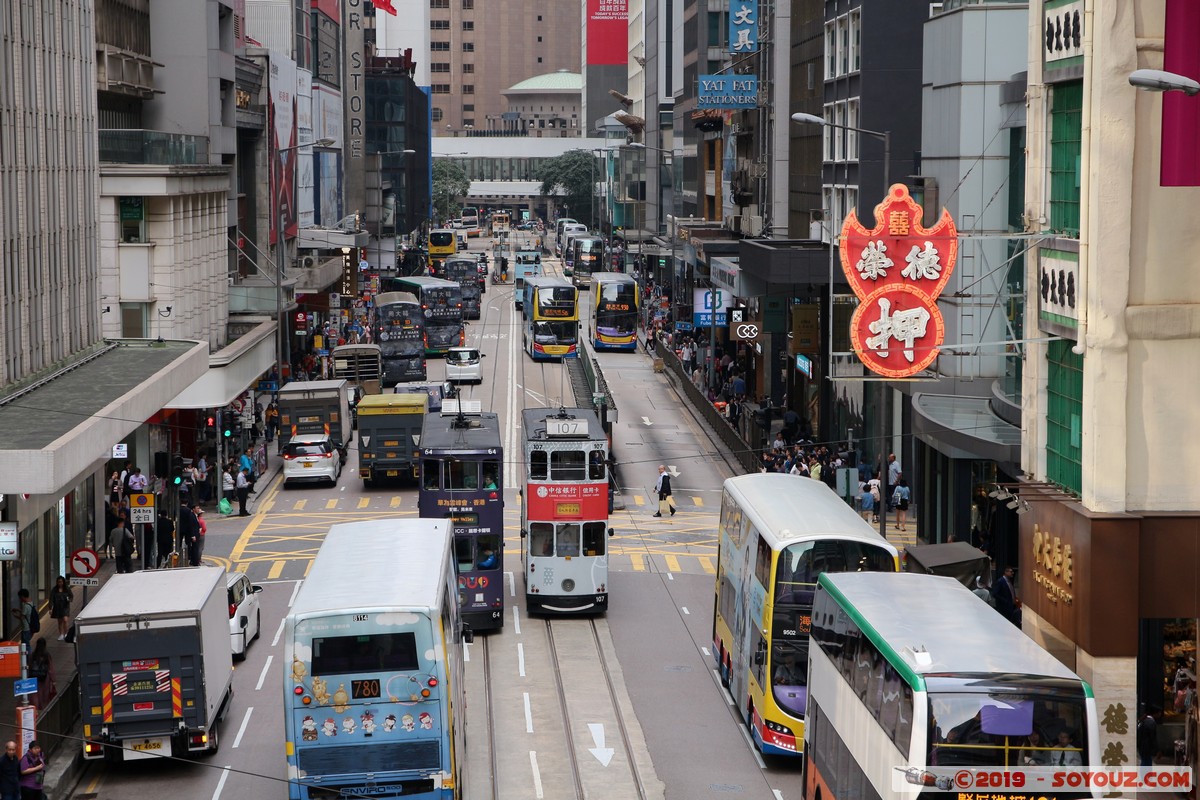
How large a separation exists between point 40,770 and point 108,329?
27.8 metres

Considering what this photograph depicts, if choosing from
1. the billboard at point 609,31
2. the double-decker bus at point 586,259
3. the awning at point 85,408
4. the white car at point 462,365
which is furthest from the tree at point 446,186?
the awning at point 85,408

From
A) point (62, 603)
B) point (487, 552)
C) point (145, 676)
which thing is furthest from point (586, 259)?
point (145, 676)

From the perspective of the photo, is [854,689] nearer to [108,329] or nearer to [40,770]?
[40,770]

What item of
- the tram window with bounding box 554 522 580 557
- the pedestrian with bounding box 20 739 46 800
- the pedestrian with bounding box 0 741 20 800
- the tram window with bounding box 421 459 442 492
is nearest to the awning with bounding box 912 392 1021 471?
the tram window with bounding box 554 522 580 557

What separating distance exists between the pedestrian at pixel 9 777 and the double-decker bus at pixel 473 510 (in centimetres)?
1160

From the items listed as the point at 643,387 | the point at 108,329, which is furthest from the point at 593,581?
the point at 643,387

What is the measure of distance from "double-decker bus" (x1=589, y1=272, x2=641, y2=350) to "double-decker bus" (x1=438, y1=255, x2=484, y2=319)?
14.8m

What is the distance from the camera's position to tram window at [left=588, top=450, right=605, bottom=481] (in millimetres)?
31469

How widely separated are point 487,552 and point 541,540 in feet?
4.78

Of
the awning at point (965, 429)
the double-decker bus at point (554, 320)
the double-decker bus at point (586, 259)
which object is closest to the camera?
the awning at point (965, 429)

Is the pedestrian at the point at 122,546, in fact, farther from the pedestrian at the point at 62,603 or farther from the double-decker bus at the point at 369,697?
the double-decker bus at the point at 369,697

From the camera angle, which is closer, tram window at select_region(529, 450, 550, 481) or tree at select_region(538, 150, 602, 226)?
tram window at select_region(529, 450, 550, 481)

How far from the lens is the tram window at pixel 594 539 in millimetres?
31705

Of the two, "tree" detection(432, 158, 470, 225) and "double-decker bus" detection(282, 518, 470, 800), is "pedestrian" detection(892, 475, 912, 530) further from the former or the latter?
"tree" detection(432, 158, 470, 225)
